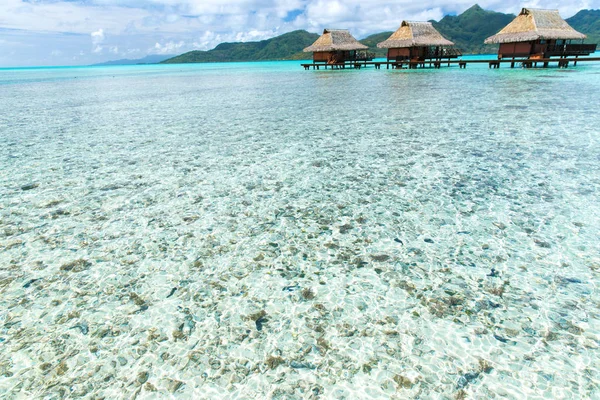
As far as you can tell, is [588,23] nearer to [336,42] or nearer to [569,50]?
[569,50]

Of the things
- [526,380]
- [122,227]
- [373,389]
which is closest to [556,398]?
[526,380]

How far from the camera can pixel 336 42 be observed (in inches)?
1689

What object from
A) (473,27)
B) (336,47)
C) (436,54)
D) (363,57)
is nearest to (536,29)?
(436,54)

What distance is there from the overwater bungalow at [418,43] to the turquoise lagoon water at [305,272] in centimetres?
3395

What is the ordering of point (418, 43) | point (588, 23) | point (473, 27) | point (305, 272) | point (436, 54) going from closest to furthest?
point (305, 272) → point (418, 43) → point (436, 54) → point (473, 27) → point (588, 23)

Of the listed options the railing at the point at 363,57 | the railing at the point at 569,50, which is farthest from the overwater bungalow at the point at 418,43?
the railing at the point at 569,50

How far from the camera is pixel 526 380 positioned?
2.33m

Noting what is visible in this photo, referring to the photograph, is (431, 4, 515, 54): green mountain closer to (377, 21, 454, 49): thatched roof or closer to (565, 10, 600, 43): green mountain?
(565, 10, 600, 43): green mountain

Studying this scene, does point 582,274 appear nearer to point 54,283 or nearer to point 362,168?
point 362,168

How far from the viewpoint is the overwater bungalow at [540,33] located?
104ft

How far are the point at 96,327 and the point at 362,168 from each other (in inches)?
201

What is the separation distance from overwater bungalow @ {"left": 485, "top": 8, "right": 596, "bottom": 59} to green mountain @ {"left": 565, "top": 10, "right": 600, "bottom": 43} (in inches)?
5394

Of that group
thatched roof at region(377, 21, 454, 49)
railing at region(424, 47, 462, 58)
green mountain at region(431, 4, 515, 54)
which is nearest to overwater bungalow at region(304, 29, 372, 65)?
thatched roof at region(377, 21, 454, 49)

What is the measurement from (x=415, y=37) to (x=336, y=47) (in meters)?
9.05
